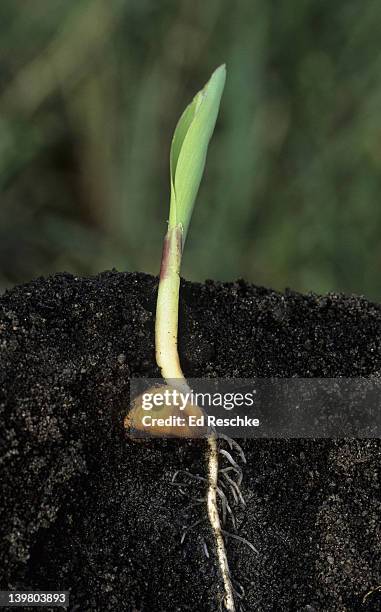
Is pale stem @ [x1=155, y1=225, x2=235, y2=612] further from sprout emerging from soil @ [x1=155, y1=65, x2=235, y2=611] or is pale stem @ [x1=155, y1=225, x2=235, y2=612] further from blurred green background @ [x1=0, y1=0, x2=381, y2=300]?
blurred green background @ [x1=0, y1=0, x2=381, y2=300]

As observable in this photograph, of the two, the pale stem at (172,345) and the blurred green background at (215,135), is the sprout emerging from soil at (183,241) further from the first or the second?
the blurred green background at (215,135)

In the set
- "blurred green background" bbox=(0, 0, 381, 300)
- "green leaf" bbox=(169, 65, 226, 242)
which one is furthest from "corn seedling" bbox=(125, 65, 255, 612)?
"blurred green background" bbox=(0, 0, 381, 300)

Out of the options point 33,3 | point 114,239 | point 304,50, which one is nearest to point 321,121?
point 304,50

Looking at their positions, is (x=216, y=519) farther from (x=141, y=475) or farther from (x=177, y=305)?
(x=177, y=305)

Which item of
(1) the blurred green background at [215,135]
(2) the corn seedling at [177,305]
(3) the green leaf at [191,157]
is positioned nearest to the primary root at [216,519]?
(2) the corn seedling at [177,305]

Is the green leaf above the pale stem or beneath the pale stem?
above

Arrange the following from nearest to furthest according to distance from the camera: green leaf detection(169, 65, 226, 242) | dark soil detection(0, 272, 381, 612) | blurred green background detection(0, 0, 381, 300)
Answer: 1. dark soil detection(0, 272, 381, 612)
2. green leaf detection(169, 65, 226, 242)
3. blurred green background detection(0, 0, 381, 300)
